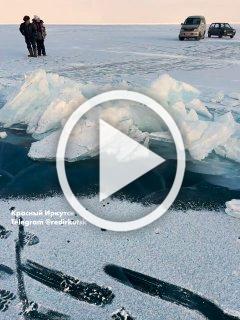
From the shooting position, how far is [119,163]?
456 cm

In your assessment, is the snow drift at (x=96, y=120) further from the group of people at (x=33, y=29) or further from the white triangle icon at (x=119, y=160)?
the group of people at (x=33, y=29)

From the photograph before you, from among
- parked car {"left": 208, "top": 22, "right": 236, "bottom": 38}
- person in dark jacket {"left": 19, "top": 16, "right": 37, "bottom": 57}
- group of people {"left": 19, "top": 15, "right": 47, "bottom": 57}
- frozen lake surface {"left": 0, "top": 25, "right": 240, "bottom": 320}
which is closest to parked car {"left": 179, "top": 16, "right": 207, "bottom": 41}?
parked car {"left": 208, "top": 22, "right": 236, "bottom": 38}

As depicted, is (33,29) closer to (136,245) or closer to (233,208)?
(233,208)

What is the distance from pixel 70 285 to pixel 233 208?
71.7 inches

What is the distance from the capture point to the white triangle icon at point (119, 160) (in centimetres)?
429

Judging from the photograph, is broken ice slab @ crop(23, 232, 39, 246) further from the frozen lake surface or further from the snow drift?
the snow drift

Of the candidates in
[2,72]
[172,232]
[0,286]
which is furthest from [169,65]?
[0,286]

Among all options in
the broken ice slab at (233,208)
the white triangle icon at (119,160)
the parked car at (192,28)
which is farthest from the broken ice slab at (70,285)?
the parked car at (192,28)

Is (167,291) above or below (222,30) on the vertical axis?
below

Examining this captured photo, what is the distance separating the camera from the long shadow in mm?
2523

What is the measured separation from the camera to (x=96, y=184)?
4320 mm

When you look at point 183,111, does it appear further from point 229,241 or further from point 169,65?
point 169,65

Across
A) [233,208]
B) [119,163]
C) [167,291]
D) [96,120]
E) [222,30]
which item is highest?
[222,30]

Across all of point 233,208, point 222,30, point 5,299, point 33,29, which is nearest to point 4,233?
point 5,299
